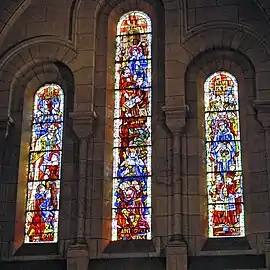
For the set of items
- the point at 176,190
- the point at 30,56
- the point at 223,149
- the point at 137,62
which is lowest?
the point at 176,190

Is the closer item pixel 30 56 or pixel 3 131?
pixel 3 131

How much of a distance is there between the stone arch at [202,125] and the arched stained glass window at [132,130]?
33.8 inches

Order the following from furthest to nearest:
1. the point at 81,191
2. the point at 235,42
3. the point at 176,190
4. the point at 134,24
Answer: the point at 134,24 < the point at 235,42 < the point at 81,191 < the point at 176,190

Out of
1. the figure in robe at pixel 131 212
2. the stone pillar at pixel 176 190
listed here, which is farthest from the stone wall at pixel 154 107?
the figure in robe at pixel 131 212

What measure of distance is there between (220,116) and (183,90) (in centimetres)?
89

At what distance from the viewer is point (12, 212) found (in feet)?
46.0

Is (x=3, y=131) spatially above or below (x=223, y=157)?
above

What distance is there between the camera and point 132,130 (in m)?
14.5

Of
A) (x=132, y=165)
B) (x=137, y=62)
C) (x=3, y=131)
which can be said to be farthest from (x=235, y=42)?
(x=3, y=131)

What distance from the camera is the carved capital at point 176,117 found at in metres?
13.9

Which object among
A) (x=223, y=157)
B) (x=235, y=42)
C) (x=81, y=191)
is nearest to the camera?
(x=81, y=191)

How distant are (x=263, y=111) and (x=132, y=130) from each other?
2581mm

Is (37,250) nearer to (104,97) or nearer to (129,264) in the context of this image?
(129,264)

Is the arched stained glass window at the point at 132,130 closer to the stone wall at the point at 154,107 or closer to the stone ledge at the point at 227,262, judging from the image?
the stone wall at the point at 154,107
